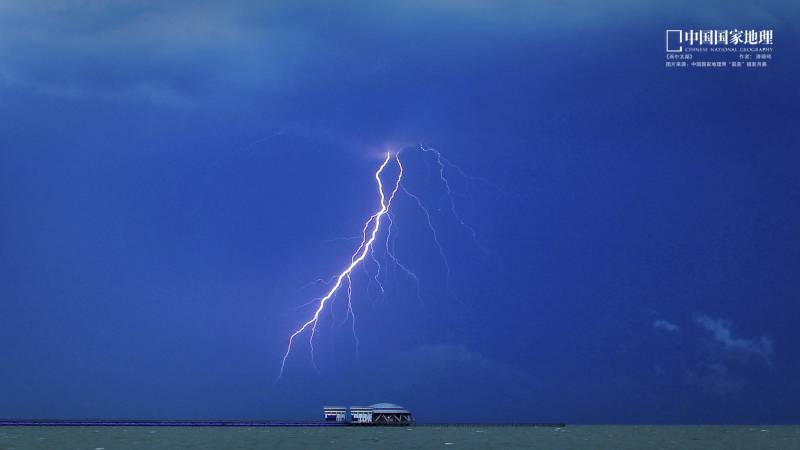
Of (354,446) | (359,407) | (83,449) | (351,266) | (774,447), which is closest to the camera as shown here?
(83,449)

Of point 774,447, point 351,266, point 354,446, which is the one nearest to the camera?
point 354,446

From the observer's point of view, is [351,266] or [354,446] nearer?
[354,446]

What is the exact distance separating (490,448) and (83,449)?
22161 mm

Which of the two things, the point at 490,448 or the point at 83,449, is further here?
the point at 490,448

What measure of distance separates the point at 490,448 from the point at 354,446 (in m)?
7.79

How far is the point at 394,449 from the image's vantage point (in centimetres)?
4300

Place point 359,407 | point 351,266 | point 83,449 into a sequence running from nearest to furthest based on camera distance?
point 83,449 → point 351,266 → point 359,407

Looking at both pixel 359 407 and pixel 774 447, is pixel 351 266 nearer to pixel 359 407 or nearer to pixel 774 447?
pixel 359 407

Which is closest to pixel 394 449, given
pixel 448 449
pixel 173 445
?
pixel 448 449

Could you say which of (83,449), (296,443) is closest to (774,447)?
(296,443)

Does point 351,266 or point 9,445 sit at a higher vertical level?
point 351,266

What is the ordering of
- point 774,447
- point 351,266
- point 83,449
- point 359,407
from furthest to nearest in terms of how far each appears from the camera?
1. point 359,407
2. point 351,266
3. point 774,447
4. point 83,449

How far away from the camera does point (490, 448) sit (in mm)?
46438

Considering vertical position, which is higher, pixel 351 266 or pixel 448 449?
pixel 351 266
